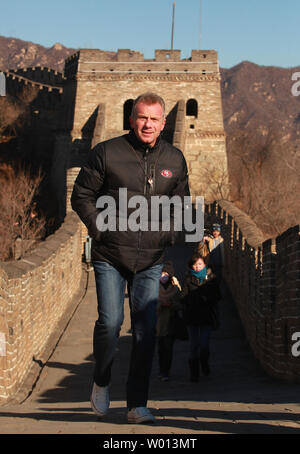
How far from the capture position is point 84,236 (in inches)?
1054

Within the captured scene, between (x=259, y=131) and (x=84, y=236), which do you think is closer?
(x=84, y=236)

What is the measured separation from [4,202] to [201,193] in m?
9.58

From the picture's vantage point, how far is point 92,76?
1502 inches

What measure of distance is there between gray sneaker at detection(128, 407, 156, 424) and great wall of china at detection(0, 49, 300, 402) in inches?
150

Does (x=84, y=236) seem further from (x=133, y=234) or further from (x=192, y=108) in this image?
(x=133, y=234)

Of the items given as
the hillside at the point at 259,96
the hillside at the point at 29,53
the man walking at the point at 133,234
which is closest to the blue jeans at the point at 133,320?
the man walking at the point at 133,234

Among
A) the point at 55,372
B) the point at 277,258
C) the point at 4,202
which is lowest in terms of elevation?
the point at 55,372

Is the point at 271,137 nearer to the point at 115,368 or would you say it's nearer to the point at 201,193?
the point at 201,193

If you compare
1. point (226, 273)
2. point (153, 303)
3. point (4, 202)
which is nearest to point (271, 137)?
point (4, 202)

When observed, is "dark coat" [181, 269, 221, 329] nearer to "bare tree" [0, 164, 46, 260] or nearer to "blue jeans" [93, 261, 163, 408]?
"blue jeans" [93, 261, 163, 408]

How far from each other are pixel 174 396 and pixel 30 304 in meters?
3.53

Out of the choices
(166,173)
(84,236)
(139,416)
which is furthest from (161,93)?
(139,416)

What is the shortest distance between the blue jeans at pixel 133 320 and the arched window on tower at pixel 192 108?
3266cm

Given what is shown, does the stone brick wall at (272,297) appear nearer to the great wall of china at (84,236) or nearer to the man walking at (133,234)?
the great wall of china at (84,236)
